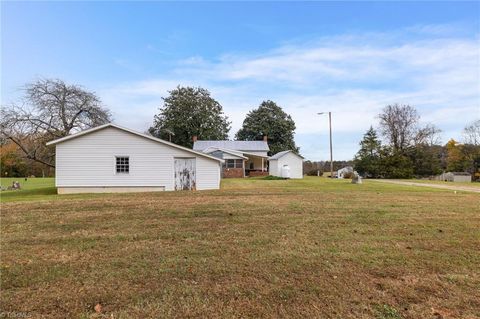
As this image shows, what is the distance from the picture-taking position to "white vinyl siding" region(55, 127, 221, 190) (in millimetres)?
17906

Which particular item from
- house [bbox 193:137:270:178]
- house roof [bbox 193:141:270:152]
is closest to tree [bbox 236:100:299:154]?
house roof [bbox 193:141:270:152]

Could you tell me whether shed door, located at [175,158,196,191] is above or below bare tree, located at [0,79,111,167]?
below

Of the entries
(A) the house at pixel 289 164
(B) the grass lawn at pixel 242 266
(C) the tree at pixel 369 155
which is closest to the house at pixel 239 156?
(A) the house at pixel 289 164

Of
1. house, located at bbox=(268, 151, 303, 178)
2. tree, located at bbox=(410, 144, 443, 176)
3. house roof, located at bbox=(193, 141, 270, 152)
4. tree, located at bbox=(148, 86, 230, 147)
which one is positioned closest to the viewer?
house, located at bbox=(268, 151, 303, 178)

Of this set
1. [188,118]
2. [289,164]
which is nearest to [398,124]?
[289,164]

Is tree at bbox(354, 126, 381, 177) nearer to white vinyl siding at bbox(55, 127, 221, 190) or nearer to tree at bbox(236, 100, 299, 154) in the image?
tree at bbox(236, 100, 299, 154)

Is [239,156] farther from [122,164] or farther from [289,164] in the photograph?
[122,164]

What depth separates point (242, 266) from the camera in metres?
4.46

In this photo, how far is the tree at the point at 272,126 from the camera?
56.3 meters

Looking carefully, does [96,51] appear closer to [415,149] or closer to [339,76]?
[339,76]

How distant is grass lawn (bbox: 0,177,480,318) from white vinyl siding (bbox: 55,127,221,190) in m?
10.2

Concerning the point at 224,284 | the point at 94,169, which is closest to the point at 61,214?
the point at 224,284

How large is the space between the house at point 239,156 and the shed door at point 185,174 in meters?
15.4

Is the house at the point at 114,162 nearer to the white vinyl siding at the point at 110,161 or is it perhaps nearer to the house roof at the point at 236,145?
the white vinyl siding at the point at 110,161
